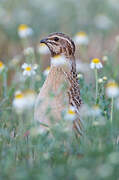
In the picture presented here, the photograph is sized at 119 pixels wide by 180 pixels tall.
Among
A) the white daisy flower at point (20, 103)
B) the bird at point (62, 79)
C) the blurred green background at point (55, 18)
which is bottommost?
the white daisy flower at point (20, 103)

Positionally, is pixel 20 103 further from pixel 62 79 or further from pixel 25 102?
pixel 62 79

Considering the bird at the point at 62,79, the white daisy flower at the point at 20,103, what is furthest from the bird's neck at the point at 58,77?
the white daisy flower at the point at 20,103

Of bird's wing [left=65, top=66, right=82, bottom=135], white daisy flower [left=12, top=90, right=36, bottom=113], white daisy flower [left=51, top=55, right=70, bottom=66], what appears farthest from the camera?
white daisy flower [left=51, top=55, right=70, bottom=66]

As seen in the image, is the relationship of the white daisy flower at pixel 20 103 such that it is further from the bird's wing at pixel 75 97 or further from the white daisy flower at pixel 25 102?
the bird's wing at pixel 75 97

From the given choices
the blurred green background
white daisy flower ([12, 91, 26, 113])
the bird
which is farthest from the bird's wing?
the blurred green background

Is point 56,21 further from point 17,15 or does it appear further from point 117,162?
point 117,162

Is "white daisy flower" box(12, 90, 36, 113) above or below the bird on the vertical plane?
below

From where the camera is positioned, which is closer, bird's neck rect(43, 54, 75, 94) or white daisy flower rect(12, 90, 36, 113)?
white daisy flower rect(12, 90, 36, 113)

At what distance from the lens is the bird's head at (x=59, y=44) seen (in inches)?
184

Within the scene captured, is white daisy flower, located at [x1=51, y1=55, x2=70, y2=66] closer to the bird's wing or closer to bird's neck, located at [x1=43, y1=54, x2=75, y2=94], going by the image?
bird's neck, located at [x1=43, y1=54, x2=75, y2=94]

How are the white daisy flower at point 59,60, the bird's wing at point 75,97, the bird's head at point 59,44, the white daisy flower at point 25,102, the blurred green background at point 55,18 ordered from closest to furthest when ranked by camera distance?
the white daisy flower at point 25,102, the bird's wing at point 75,97, the white daisy flower at point 59,60, the bird's head at point 59,44, the blurred green background at point 55,18

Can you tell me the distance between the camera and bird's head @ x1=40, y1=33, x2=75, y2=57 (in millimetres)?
4672

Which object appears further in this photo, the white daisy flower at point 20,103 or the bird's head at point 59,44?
the bird's head at point 59,44

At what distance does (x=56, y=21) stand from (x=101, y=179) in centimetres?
899
